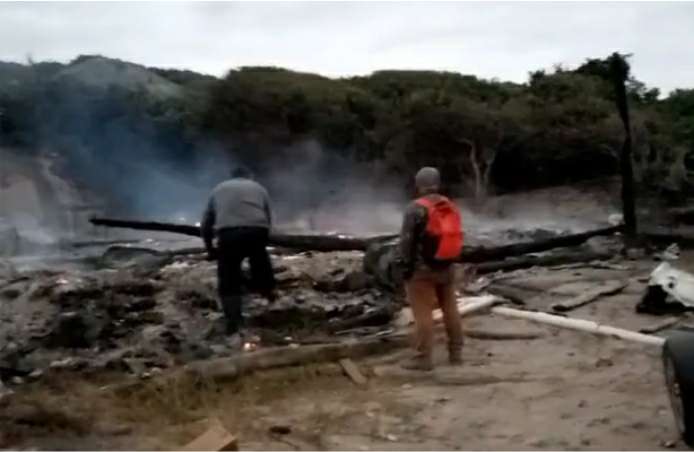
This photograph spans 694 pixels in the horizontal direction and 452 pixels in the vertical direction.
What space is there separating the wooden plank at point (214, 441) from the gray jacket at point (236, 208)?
408 centimetres

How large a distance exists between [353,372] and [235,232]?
231 centimetres

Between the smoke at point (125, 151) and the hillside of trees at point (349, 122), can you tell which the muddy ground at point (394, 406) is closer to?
the hillside of trees at point (349, 122)

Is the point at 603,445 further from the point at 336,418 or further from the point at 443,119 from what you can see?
the point at 443,119

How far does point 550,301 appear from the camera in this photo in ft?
38.9

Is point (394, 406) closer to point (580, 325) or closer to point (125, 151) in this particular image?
point (580, 325)

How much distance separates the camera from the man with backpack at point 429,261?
8.55 m

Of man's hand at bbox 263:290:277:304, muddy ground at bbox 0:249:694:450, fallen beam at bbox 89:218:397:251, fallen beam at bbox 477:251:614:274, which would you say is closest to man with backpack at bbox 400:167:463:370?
muddy ground at bbox 0:249:694:450

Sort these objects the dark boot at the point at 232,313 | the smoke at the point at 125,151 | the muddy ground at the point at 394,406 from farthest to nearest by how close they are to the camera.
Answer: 1. the smoke at the point at 125,151
2. the dark boot at the point at 232,313
3. the muddy ground at the point at 394,406

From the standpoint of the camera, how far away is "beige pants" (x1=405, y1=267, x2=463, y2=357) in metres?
8.59

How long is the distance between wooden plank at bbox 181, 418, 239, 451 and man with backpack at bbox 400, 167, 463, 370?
9.23ft

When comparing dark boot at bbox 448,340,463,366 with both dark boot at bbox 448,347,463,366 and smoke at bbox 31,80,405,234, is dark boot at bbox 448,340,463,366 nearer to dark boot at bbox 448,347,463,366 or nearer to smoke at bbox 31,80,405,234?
dark boot at bbox 448,347,463,366

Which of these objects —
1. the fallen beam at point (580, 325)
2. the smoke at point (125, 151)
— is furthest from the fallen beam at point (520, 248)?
the smoke at point (125, 151)

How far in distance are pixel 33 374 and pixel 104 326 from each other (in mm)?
1761

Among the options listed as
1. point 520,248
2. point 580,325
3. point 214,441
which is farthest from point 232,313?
point 520,248
